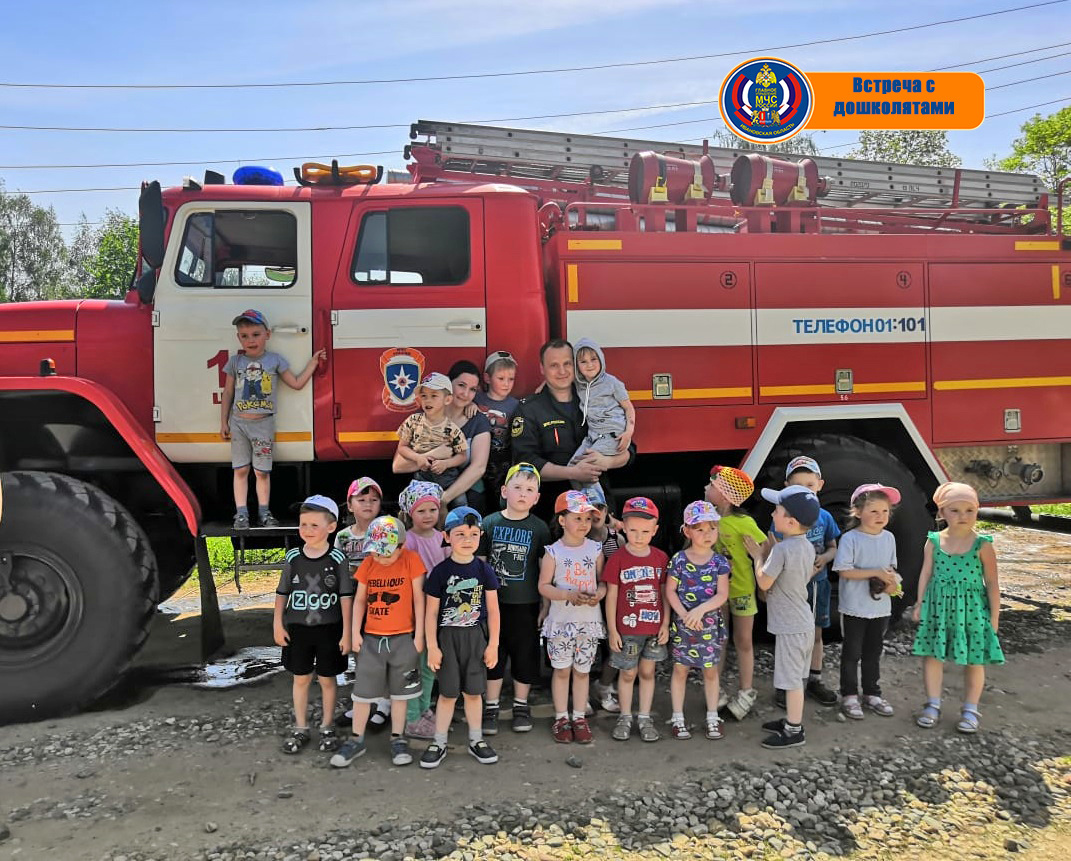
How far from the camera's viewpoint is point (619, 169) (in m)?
6.09

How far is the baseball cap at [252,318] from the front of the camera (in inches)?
174

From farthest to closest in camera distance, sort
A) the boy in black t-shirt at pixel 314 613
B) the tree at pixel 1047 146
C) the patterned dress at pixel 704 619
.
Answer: the tree at pixel 1047 146 → the patterned dress at pixel 704 619 → the boy in black t-shirt at pixel 314 613

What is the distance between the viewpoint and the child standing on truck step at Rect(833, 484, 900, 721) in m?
4.18

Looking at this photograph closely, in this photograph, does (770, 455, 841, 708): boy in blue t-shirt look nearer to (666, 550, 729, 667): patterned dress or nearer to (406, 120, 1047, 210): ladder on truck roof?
(666, 550, 729, 667): patterned dress

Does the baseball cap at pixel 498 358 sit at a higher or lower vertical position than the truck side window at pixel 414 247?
lower

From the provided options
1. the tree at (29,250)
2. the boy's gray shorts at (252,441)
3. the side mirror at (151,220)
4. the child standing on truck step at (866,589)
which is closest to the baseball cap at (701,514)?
the child standing on truck step at (866,589)

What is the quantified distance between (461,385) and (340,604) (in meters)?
1.35

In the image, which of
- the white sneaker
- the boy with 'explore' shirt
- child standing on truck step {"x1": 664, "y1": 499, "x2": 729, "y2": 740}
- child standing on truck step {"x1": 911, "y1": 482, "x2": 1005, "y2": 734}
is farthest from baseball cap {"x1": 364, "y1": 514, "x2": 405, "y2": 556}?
child standing on truck step {"x1": 911, "y1": 482, "x2": 1005, "y2": 734}

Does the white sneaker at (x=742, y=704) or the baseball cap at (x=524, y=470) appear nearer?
the baseball cap at (x=524, y=470)

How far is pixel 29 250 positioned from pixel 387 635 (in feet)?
166

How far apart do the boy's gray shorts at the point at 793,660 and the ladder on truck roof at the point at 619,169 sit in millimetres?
3513

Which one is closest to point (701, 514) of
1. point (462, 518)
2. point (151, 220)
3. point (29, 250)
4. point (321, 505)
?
point (462, 518)

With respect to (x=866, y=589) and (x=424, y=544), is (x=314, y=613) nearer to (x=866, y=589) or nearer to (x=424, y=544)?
(x=424, y=544)

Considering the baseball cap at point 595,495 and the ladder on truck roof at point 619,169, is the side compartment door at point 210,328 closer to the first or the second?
the ladder on truck roof at point 619,169
